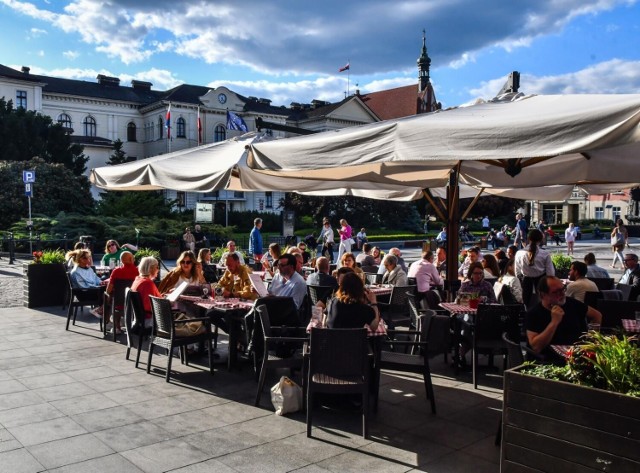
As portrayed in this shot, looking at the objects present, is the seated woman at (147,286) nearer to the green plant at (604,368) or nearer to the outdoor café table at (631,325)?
the green plant at (604,368)

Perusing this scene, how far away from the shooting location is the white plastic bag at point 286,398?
5.61m

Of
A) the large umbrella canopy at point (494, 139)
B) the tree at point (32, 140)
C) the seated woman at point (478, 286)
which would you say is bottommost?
the seated woman at point (478, 286)

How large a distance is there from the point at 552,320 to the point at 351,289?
1856mm

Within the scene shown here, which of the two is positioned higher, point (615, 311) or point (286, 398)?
point (615, 311)

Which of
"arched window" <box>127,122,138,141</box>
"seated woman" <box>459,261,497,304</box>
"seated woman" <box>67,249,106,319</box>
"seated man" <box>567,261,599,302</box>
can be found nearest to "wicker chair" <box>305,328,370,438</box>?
"seated woman" <box>459,261,497,304</box>

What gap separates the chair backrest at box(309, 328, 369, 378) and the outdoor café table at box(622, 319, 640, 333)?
2966 millimetres

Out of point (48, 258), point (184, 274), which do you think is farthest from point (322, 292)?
point (48, 258)

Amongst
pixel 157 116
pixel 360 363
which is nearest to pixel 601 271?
pixel 360 363

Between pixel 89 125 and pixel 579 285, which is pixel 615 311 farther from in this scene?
pixel 89 125

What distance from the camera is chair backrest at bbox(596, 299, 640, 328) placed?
6.46 m

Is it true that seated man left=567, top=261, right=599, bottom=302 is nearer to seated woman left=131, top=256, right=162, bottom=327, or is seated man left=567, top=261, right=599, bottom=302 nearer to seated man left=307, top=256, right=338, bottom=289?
seated man left=307, top=256, right=338, bottom=289

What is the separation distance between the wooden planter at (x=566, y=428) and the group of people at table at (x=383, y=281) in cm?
158

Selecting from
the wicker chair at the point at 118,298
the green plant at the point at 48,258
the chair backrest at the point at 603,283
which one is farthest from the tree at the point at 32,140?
the chair backrest at the point at 603,283

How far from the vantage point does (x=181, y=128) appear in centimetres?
6219
